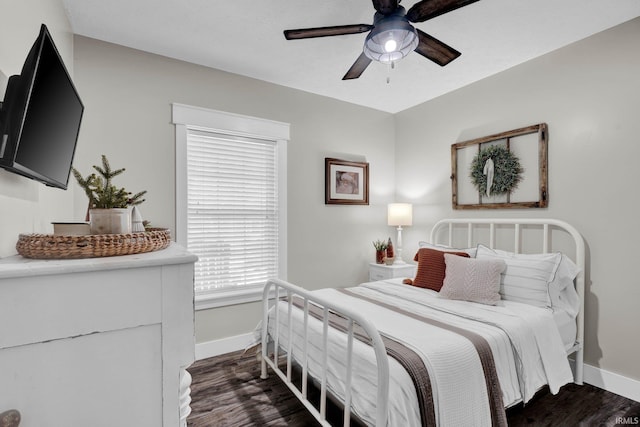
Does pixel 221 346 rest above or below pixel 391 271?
below

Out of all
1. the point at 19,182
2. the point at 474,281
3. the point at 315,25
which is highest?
the point at 315,25

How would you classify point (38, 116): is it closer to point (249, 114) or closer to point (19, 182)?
point (19, 182)

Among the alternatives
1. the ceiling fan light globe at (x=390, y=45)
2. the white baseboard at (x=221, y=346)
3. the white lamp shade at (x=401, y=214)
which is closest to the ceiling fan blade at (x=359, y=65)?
the ceiling fan light globe at (x=390, y=45)

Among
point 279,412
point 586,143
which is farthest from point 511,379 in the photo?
point 586,143

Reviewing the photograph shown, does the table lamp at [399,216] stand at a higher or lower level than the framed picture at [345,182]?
lower

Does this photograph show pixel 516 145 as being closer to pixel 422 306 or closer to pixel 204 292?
pixel 422 306

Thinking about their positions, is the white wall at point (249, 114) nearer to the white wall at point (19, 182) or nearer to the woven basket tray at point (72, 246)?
the white wall at point (19, 182)

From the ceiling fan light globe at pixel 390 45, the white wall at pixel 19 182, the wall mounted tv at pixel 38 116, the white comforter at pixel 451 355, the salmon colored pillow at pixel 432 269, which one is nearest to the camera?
the wall mounted tv at pixel 38 116

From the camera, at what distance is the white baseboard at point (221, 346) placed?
2.81 metres

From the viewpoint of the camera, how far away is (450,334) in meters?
1.68

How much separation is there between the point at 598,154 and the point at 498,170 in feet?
2.38

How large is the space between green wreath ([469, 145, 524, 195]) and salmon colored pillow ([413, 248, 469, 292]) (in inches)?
30.4

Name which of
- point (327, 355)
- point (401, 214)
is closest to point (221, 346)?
point (327, 355)

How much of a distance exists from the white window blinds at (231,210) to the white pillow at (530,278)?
2.07m
